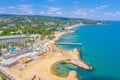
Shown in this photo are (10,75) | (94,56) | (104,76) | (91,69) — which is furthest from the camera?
(94,56)

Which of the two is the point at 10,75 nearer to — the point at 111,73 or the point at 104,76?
the point at 104,76

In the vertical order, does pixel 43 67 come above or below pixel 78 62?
below

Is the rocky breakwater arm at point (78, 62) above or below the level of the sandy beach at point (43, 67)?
above

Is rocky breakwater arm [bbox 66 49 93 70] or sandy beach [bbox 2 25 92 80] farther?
rocky breakwater arm [bbox 66 49 93 70]

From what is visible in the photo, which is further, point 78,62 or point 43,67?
point 78,62

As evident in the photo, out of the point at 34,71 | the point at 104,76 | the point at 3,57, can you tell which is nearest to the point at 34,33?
the point at 3,57

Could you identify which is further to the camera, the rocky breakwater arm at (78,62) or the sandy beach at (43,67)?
the rocky breakwater arm at (78,62)

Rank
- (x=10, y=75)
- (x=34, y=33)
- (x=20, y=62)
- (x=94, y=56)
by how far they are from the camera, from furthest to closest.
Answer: (x=34, y=33) < (x=94, y=56) < (x=20, y=62) < (x=10, y=75)

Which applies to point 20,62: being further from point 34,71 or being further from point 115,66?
point 115,66

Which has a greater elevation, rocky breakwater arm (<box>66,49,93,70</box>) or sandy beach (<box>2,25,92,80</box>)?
rocky breakwater arm (<box>66,49,93,70</box>)

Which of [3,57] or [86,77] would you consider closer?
[86,77]
